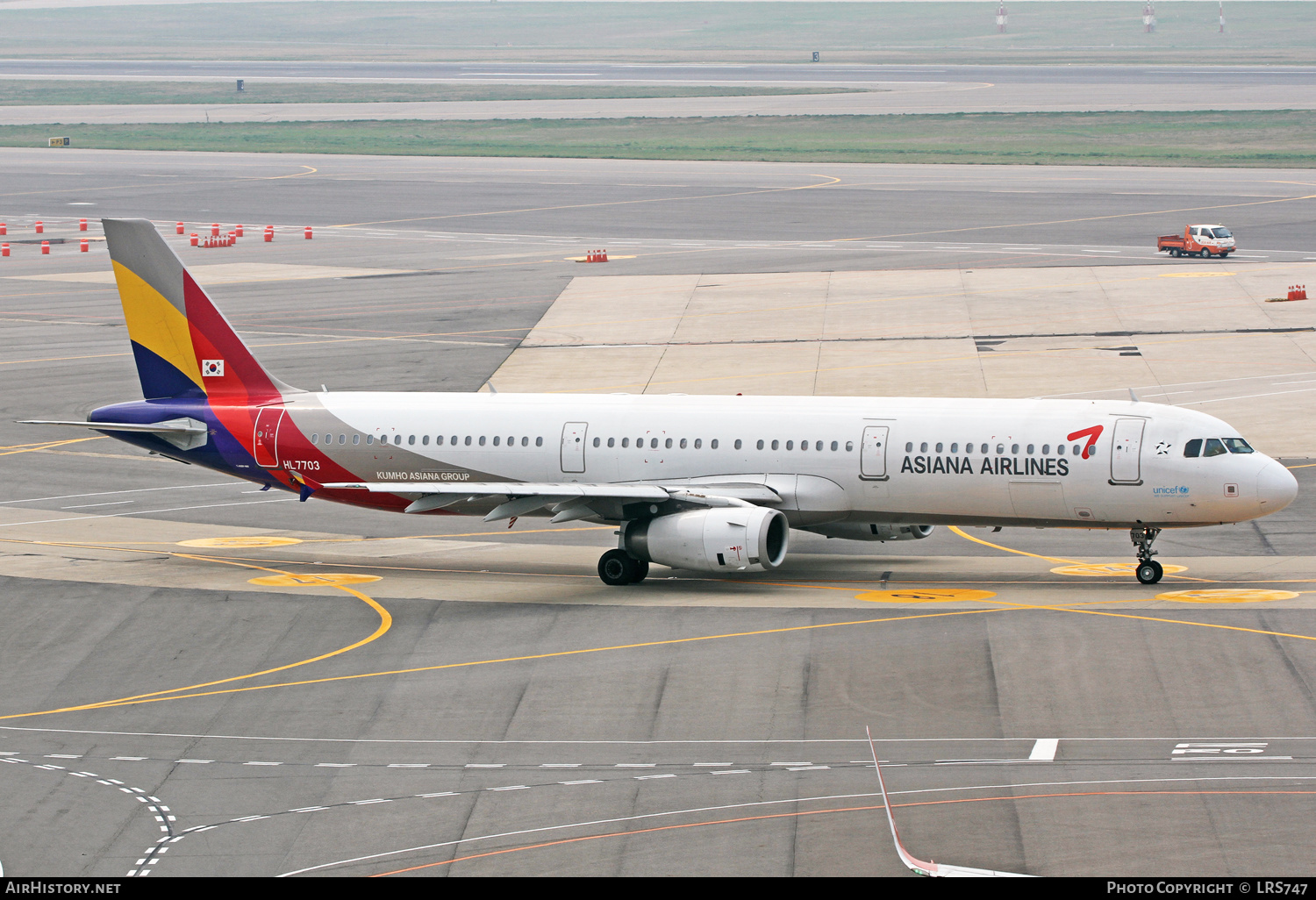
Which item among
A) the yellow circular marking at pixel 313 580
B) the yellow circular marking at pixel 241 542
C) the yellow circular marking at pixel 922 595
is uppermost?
the yellow circular marking at pixel 922 595

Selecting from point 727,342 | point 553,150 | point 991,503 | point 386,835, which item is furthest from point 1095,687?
point 553,150

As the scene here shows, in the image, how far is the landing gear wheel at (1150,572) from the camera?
41.7m

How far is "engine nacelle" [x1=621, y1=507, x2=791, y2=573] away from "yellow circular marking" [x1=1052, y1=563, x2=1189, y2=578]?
7.86 meters

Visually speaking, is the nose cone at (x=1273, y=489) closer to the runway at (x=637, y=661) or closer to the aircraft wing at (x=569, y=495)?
the runway at (x=637, y=661)

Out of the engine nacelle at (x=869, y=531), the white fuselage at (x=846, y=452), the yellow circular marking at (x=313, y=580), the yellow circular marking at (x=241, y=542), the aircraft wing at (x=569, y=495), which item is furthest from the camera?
the yellow circular marking at (x=241, y=542)

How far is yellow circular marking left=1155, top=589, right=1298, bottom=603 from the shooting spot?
39.5 metres

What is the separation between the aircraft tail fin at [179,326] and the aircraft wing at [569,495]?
6452 millimetres

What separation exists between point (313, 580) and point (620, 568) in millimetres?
8473

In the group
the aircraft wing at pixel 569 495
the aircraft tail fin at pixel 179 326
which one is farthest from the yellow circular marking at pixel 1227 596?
the aircraft tail fin at pixel 179 326

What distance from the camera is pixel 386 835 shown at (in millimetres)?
26766

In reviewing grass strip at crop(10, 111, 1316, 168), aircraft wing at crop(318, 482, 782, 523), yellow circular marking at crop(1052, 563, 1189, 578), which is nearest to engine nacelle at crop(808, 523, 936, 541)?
aircraft wing at crop(318, 482, 782, 523)

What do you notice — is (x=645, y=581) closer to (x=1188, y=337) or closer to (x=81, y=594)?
(x=81, y=594)

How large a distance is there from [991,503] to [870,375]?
28520 millimetres

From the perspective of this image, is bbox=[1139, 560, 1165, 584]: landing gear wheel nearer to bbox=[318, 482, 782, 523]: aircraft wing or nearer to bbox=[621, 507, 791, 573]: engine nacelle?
bbox=[621, 507, 791, 573]: engine nacelle
